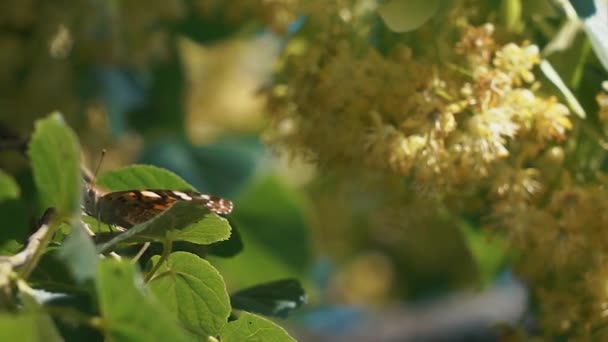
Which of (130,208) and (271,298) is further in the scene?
(271,298)

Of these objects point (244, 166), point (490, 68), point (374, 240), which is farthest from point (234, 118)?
point (490, 68)

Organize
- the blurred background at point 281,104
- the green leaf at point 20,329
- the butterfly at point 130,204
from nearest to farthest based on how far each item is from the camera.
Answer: the green leaf at point 20,329 → the butterfly at point 130,204 → the blurred background at point 281,104

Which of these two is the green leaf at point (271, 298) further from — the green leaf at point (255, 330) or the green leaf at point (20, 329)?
the green leaf at point (20, 329)

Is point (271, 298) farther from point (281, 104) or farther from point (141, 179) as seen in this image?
point (281, 104)

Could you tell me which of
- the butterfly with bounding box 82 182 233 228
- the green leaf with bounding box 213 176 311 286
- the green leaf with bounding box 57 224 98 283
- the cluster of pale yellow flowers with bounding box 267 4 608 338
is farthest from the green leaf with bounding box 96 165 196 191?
the green leaf with bounding box 213 176 311 286

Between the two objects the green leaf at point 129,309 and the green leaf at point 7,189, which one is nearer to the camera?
the green leaf at point 129,309

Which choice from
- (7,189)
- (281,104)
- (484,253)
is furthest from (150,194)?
(484,253)

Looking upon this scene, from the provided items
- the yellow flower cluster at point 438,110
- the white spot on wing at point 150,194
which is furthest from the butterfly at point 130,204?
the yellow flower cluster at point 438,110
